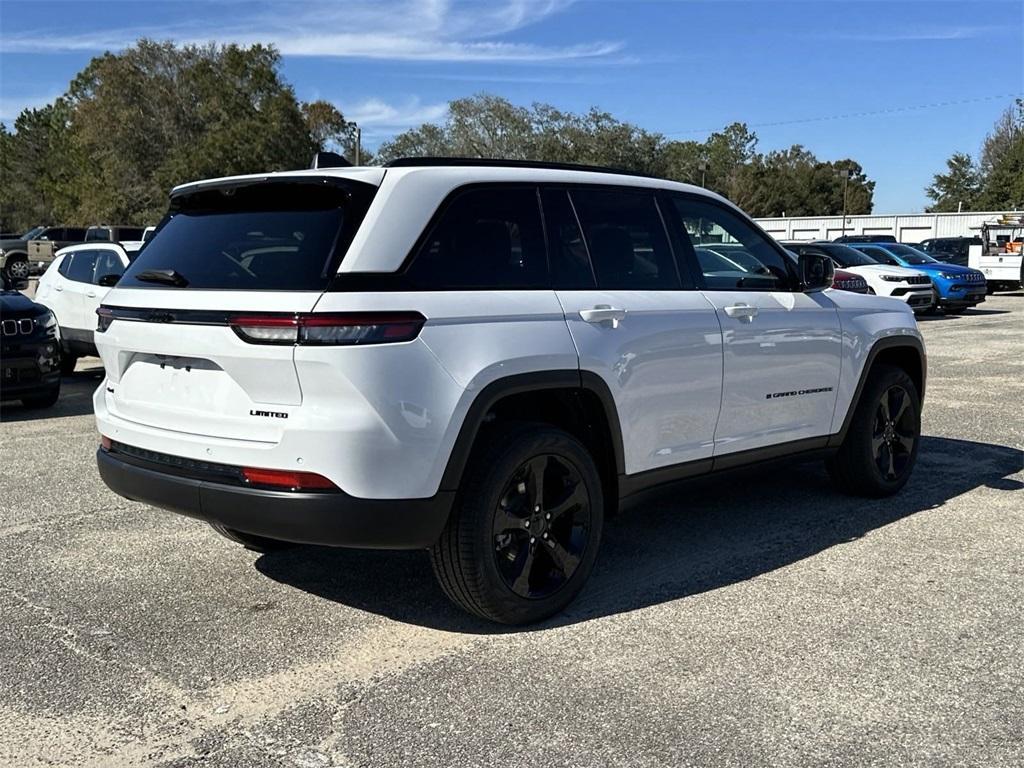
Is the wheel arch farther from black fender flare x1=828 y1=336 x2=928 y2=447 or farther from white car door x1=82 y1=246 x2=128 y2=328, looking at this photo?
white car door x1=82 y1=246 x2=128 y2=328

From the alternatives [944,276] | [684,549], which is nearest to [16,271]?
[684,549]

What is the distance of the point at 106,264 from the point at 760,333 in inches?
372

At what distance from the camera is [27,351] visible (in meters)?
9.19

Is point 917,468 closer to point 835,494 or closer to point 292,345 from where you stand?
point 835,494

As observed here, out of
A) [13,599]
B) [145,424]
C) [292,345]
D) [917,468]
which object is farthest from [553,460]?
[917,468]

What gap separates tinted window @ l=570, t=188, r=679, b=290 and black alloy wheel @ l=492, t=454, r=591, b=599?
894 mm

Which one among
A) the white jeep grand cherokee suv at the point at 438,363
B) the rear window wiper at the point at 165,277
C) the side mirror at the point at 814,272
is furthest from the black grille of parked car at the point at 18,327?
the side mirror at the point at 814,272

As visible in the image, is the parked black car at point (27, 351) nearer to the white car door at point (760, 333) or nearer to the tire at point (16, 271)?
the tire at point (16, 271)

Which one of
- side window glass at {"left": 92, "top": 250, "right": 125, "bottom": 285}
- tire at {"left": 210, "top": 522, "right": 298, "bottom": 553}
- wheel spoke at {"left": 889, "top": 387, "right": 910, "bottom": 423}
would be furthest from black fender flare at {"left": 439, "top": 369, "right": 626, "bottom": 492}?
side window glass at {"left": 92, "top": 250, "right": 125, "bottom": 285}

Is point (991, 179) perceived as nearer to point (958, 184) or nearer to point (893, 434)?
point (958, 184)

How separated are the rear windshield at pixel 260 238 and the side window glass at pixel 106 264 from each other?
824cm

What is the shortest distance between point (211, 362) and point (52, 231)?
130ft

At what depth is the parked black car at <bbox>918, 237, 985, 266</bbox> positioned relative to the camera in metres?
30.2

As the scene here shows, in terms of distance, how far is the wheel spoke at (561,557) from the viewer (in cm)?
413
